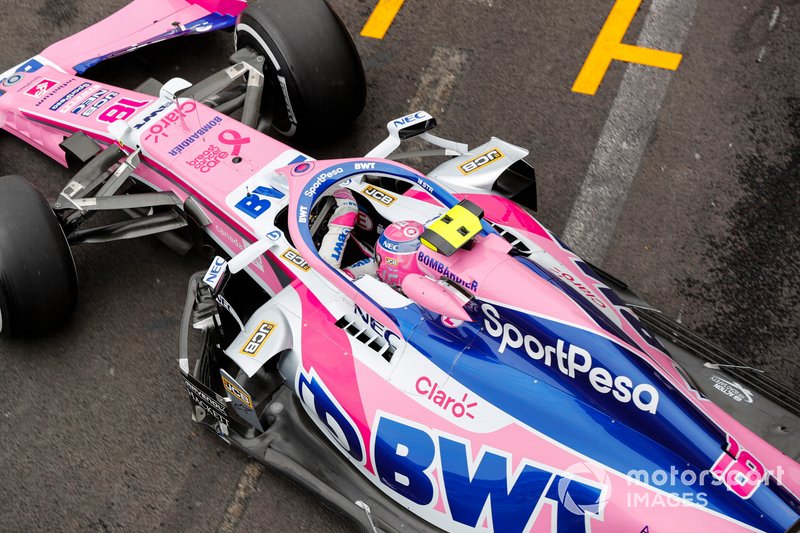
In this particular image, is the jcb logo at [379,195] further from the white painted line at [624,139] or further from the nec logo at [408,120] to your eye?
the white painted line at [624,139]

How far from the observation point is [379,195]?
16.8 ft

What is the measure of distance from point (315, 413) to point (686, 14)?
450 cm

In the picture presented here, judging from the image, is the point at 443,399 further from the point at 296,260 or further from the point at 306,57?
the point at 306,57

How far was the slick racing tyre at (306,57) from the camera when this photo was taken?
587cm

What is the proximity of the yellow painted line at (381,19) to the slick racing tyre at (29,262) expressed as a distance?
304 cm

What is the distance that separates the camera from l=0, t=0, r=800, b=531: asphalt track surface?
5188 millimetres

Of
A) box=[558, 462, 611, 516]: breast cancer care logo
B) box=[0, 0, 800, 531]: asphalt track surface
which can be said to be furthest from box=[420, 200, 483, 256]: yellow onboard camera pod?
box=[0, 0, 800, 531]: asphalt track surface

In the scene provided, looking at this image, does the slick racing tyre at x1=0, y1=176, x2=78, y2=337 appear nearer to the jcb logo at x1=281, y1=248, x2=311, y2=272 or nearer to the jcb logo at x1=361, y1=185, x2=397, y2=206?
the jcb logo at x1=281, y1=248, x2=311, y2=272

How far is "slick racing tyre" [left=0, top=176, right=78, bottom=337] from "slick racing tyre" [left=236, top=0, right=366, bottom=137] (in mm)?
1729

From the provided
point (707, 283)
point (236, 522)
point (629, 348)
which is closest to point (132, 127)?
point (236, 522)

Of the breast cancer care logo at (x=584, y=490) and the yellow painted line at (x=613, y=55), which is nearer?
the breast cancer care logo at (x=584, y=490)

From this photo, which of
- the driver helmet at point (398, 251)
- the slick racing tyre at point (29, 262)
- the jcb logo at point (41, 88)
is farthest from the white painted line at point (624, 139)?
the jcb logo at point (41, 88)

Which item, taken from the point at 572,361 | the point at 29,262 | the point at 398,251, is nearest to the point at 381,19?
the point at 398,251

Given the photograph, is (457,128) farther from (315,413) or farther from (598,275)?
(315,413)
